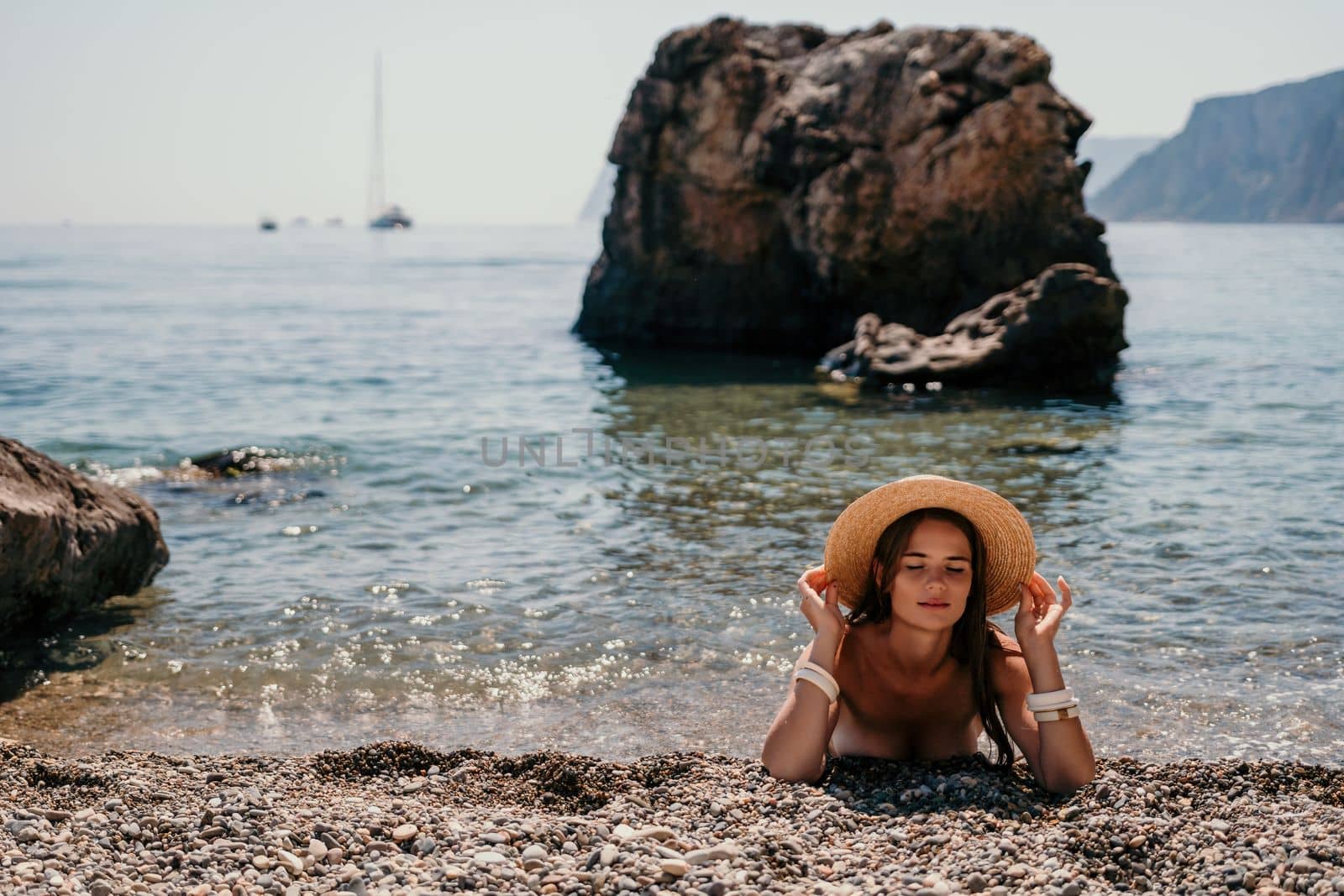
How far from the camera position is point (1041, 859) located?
4.51 m

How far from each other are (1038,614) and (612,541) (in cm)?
713

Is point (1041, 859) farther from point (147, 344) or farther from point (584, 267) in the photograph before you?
point (584, 267)

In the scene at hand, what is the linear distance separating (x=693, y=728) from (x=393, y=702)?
202cm

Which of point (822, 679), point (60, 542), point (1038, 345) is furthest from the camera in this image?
point (1038, 345)

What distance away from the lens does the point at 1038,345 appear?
73.3 feet

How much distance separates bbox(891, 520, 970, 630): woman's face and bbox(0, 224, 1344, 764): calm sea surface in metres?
2.21

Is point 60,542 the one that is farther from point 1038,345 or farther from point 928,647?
point 1038,345

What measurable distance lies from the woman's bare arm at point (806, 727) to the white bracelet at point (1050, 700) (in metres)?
0.83

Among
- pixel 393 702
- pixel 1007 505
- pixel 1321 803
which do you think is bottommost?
pixel 393 702

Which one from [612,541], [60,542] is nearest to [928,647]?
[60,542]

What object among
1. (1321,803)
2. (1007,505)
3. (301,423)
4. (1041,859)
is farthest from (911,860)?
(301,423)

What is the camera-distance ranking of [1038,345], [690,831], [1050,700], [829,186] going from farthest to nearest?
[829,186] < [1038,345] < [1050,700] < [690,831]

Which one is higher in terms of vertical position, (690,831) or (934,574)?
(934,574)

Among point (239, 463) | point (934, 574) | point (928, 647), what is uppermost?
point (934, 574)
